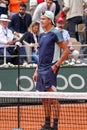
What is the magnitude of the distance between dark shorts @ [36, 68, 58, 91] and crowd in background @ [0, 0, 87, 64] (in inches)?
157

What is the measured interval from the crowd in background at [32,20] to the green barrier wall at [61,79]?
29 centimetres

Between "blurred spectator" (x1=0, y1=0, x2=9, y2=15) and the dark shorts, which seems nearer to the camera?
the dark shorts

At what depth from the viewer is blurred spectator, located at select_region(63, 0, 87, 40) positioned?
1419cm

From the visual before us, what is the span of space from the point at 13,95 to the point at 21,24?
671 cm

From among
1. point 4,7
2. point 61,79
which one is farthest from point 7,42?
point 4,7

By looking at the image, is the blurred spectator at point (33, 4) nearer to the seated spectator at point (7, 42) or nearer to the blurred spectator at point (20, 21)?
the blurred spectator at point (20, 21)

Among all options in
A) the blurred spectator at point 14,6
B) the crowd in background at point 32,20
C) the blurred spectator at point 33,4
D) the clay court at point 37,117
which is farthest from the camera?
the blurred spectator at point 33,4

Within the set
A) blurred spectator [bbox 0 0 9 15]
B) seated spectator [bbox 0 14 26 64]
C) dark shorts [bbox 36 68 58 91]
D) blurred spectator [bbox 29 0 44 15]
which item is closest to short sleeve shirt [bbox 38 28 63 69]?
dark shorts [bbox 36 68 58 91]

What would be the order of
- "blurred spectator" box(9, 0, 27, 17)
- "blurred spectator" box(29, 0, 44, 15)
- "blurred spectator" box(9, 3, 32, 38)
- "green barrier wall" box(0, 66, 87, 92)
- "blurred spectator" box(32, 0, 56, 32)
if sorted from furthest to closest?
"blurred spectator" box(29, 0, 44, 15) < "blurred spectator" box(9, 0, 27, 17) < "blurred spectator" box(32, 0, 56, 32) < "blurred spectator" box(9, 3, 32, 38) < "green barrier wall" box(0, 66, 87, 92)

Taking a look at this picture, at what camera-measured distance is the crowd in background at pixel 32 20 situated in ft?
41.7

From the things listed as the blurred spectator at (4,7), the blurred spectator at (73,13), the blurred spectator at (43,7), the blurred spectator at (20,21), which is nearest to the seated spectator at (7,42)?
the blurred spectator at (20,21)

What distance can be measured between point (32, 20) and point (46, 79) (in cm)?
600

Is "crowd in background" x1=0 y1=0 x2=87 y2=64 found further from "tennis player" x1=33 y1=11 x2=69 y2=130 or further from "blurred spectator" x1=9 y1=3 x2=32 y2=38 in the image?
"tennis player" x1=33 y1=11 x2=69 y2=130

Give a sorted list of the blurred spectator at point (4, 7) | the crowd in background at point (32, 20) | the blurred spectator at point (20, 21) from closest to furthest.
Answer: the crowd in background at point (32, 20) < the blurred spectator at point (20, 21) < the blurred spectator at point (4, 7)
